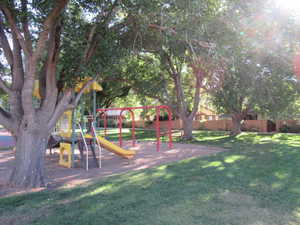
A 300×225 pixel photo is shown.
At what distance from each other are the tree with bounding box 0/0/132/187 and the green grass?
1.19 meters

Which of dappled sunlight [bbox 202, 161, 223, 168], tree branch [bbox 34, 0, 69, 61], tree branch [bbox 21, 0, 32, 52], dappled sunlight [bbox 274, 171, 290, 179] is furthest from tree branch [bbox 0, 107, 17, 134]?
dappled sunlight [bbox 274, 171, 290, 179]

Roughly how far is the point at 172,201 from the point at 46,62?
14.1 feet

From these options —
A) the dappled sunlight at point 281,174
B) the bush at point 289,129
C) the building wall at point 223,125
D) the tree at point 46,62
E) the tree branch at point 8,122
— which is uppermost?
the tree at point 46,62

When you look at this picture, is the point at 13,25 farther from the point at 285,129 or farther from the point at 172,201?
the point at 285,129

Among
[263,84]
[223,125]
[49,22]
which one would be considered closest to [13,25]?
[49,22]

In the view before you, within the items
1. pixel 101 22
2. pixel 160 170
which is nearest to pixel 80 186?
pixel 160 170

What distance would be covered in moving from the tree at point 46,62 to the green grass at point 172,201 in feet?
3.90

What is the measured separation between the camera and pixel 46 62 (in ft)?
18.6

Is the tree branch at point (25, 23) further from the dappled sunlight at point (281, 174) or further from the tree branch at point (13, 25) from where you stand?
the dappled sunlight at point (281, 174)

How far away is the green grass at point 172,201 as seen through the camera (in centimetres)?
332

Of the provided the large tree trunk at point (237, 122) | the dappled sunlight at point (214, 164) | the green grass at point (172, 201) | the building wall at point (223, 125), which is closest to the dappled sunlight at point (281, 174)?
the green grass at point (172, 201)

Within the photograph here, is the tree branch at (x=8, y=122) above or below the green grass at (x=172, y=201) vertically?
above

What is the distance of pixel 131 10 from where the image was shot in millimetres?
5969

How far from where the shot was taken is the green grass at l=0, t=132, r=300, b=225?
3318mm
